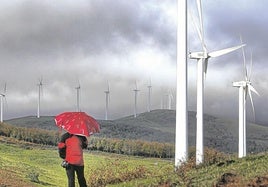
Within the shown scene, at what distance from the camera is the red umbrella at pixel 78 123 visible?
16.6m

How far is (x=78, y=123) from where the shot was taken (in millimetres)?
16734

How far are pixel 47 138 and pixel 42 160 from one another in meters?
53.4

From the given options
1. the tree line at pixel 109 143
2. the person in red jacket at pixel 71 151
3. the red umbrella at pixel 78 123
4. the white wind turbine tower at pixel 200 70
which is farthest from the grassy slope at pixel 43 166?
the tree line at pixel 109 143

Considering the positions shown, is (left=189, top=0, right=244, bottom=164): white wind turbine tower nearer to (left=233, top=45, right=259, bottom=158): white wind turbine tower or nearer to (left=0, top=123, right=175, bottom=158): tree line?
(left=233, top=45, right=259, bottom=158): white wind turbine tower

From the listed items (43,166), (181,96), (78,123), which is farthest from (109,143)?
(78,123)

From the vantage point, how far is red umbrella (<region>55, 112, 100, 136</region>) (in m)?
16.6

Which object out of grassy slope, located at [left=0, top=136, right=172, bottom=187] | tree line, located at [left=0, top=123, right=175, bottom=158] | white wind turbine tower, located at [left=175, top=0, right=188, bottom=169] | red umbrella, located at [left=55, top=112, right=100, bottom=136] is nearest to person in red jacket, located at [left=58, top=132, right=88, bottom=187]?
red umbrella, located at [left=55, top=112, right=100, bottom=136]

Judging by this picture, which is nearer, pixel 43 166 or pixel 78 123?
pixel 78 123

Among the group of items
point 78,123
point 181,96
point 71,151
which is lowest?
point 71,151

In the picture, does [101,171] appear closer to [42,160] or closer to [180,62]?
[180,62]

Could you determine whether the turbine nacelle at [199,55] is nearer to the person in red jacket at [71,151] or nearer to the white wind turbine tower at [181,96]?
the white wind turbine tower at [181,96]

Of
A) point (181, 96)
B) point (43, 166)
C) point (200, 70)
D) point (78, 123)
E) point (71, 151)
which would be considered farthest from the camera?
point (43, 166)

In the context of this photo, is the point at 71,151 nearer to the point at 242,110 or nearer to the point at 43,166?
the point at 242,110

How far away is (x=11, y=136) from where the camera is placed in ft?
440
